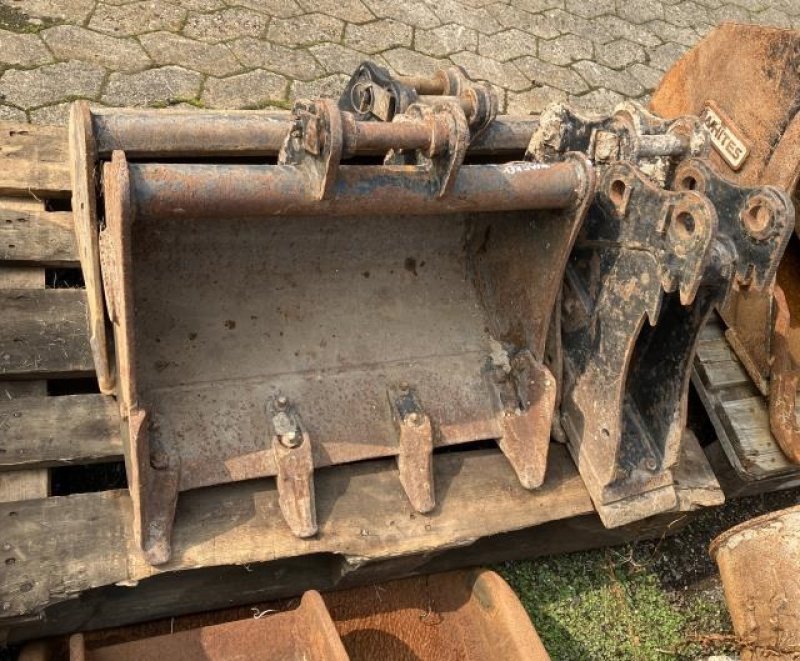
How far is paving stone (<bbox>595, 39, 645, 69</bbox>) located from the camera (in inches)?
179

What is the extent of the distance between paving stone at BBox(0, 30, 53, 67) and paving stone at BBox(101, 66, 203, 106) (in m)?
0.30

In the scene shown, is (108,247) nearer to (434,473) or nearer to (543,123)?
(434,473)

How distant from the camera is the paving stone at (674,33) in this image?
16.0 ft

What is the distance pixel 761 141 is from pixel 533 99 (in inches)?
68.8

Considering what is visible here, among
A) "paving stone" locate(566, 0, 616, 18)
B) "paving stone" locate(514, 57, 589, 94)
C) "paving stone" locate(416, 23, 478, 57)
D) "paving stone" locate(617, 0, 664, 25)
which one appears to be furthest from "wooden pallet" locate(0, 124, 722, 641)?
"paving stone" locate(617, 0, 664, 25)

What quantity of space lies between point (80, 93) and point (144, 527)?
2.12 metres

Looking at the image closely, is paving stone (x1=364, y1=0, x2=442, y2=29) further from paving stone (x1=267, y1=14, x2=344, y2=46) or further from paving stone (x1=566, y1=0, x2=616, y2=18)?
paving stone (x1=566, y1=0, x2=616, y2=18)

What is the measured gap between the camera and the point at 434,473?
85.4 inches

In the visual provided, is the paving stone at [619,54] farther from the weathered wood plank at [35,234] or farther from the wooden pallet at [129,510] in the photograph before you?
the weathered wood plank at [35,234]

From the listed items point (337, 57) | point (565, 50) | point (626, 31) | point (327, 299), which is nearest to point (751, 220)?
point (327, 299)

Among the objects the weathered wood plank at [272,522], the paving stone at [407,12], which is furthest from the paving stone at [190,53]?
the weathered wood plank at [272,522]

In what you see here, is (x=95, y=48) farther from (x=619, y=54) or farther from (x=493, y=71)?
(x=619, y=54)

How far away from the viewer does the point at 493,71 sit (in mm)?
4188

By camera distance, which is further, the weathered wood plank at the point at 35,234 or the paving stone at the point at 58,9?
the paving stone at the point at 58,9
